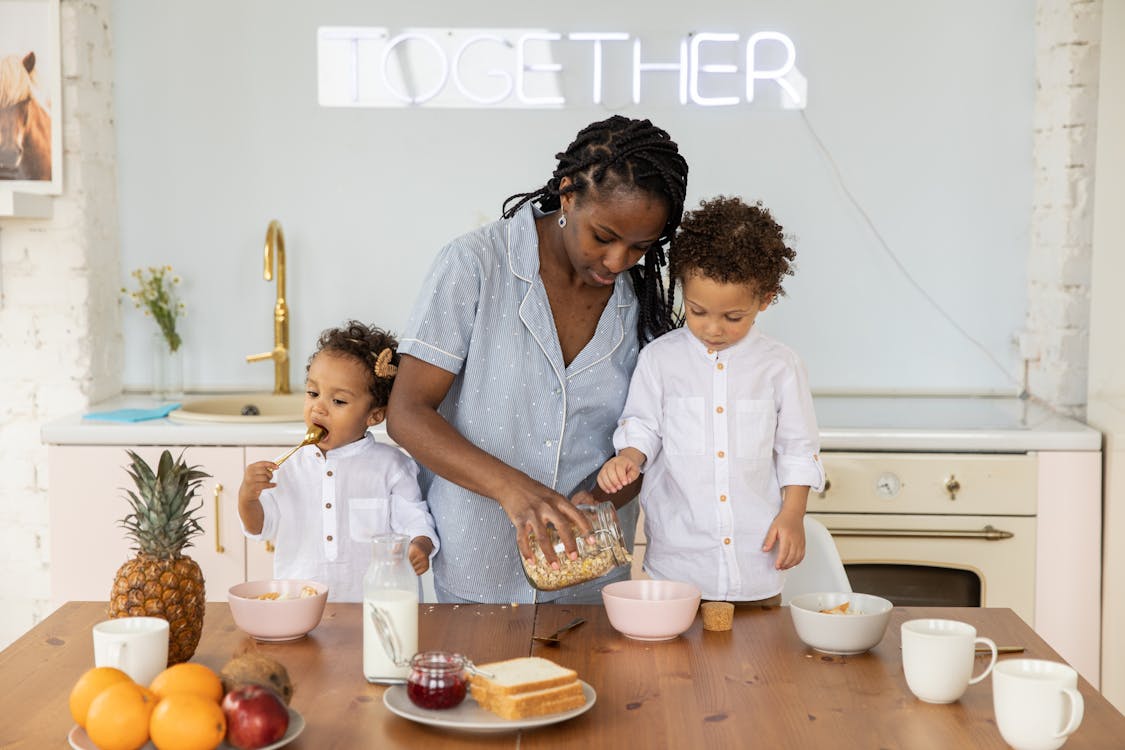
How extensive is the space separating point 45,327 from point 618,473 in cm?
197

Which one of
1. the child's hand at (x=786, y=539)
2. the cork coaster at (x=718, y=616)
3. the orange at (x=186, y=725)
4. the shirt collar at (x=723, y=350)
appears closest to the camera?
the orange at (x=186, y=725)

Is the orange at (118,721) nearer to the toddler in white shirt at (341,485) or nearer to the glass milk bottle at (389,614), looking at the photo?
the glass milk bottle at (389,614)

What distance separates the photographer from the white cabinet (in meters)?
2.86

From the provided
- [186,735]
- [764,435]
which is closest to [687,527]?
[764,435]

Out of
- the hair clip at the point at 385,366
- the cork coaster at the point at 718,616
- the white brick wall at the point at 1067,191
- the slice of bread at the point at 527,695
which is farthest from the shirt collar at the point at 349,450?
the white brick wall at the point at 1067,191

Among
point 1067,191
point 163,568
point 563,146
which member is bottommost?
point 163,568

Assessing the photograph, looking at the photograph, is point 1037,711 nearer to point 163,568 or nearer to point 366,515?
point 163,568

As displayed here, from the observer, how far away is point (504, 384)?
6.21 ft

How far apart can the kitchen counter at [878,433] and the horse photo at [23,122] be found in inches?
26.3

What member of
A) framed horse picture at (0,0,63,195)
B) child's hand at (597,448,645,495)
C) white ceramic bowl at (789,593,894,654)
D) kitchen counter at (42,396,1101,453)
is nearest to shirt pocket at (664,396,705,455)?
child's hand at (597,448,645,495)

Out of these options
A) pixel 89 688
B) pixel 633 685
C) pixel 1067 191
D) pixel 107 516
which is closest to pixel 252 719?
pixel 89 688

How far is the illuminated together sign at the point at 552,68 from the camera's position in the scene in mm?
3295

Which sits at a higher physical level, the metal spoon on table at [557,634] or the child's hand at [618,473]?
the child's hand at [618,473]

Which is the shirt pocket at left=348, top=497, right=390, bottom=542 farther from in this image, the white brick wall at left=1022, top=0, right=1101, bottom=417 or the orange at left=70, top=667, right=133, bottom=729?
the white brick wall at left=1022, top=0, right=1101, bottom=417
